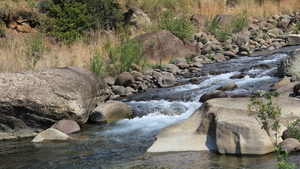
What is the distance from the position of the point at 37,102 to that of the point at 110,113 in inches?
68.2

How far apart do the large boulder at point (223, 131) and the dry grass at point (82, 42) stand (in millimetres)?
6534

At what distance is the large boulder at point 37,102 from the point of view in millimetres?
7449

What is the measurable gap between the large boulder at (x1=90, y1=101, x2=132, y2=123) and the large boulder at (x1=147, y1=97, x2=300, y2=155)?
290 centimetres

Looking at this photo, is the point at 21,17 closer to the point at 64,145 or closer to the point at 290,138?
the point at 64,145

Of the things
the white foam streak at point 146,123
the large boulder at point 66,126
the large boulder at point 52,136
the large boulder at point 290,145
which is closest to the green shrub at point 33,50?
the large boulder at point 66,126

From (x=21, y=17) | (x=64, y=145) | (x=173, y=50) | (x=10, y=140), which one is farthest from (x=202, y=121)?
(x=21, y=17)

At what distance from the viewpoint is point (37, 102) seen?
24.7 feet

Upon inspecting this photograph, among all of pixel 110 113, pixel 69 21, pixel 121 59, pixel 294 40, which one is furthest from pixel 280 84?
pixel 69 21

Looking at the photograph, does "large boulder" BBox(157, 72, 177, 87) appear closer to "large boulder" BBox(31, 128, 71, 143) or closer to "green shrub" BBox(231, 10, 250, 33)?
"large boulder" BBox(31, 128, 71, 143)

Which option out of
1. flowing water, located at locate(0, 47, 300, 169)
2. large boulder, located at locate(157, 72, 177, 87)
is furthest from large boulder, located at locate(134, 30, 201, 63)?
flowing water, located at locate(0, 47, 300, 169)

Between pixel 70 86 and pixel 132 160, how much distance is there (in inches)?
143

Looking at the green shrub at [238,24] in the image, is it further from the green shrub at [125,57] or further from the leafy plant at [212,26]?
the green shrub at [125,57]

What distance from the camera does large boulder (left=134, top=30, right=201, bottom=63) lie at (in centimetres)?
1492

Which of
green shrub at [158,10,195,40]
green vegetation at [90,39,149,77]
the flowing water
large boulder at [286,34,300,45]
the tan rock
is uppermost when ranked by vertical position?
green shrub at [158,10,195,40]
